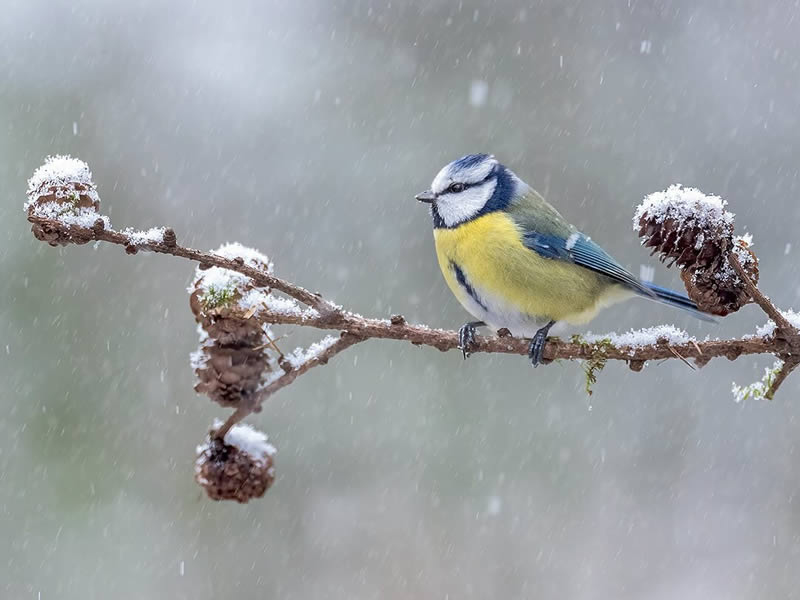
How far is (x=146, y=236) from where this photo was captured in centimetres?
112

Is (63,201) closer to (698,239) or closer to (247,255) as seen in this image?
(247,255)

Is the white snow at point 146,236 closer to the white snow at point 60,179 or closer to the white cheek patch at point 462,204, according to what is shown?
the white snow at point 60,179

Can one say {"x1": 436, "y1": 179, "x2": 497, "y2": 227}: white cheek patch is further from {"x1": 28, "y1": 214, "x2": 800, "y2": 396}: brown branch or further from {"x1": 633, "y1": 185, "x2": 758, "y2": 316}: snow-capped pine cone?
{"x1": 633, "y1": 185, "x2": 758, "y2": 316}: snow-capped pine cone

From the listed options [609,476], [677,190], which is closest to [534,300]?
[677,190]

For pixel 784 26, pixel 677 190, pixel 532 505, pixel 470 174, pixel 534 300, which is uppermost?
pixel 784 26

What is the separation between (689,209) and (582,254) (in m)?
1.23

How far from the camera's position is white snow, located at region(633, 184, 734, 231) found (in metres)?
1.10

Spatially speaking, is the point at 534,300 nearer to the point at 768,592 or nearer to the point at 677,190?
the point at 677,190

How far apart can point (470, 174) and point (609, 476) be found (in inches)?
161

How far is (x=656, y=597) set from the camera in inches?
227

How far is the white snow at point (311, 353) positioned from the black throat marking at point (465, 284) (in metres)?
1.01

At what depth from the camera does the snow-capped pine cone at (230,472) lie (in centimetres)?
125

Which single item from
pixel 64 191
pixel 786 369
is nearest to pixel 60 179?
pixel 64 191

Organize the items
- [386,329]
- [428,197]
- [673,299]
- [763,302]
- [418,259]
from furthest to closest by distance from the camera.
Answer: [418,259] < [428,197] < [673,299] < [386,329] < [763,302]
